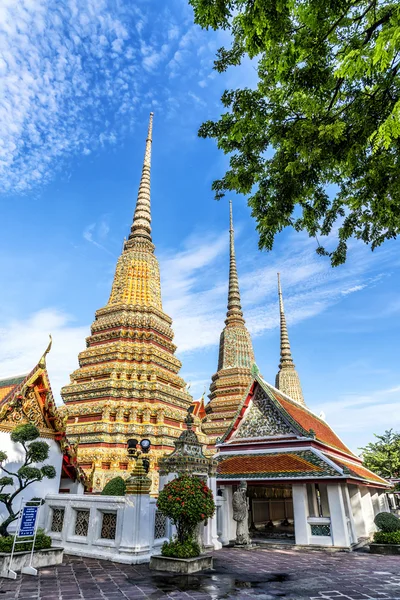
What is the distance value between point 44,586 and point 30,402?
21.1 feet

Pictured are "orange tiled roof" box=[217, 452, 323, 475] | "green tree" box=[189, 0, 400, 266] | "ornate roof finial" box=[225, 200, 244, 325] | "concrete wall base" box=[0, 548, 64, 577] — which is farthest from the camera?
"ornate roof finial" box=[225, 200, 244, 325]

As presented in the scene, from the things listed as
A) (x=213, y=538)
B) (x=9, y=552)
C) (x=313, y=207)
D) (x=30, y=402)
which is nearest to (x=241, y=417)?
(x=213, y=538)

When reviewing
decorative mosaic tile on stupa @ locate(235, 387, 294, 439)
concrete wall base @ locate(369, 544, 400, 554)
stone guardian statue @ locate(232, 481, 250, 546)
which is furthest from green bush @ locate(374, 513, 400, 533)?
stone guardian statue @ locate(232, 481, 250, 546)

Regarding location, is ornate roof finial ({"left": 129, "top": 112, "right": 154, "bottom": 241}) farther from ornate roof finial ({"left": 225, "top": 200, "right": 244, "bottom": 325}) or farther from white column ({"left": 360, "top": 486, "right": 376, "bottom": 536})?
white column ({"left": 360, "top": 486, "right": 376, "bottom": 536})

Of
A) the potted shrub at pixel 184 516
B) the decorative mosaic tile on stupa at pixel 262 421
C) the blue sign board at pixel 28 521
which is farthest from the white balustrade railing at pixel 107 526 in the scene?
the decorative mosaic tile on stupa at pixel 262 421

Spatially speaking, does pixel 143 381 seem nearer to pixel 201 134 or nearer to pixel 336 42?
pixel 201 134

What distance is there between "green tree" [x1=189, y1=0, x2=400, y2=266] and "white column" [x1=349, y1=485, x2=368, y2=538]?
13.4 m

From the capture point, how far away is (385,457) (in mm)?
36719

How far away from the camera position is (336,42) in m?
5.68

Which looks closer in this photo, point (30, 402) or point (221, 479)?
point (30, 402)

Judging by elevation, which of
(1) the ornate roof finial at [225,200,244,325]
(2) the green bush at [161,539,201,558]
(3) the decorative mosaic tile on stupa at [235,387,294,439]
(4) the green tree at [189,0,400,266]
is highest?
(1) the ornate roof finial at [225,200,244,325]

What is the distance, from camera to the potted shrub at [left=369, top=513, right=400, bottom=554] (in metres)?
12.8

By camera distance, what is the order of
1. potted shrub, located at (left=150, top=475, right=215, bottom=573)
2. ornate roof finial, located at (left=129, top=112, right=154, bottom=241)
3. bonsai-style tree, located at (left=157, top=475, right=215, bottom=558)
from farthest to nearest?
ornate roof finial, located at (left=129, top=112, right=154, bottom=241) < bonsai-style tree, located at (left=157, top=475, right=215, bottom=558) < potted shrub, located at (left=150, top=475, right=215, bottom=573)

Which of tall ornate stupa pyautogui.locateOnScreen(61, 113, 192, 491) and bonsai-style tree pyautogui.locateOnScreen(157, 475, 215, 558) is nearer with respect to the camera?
bonsai-style tree pyautogui.locateOnScreen(157, 475, 215, 558)
